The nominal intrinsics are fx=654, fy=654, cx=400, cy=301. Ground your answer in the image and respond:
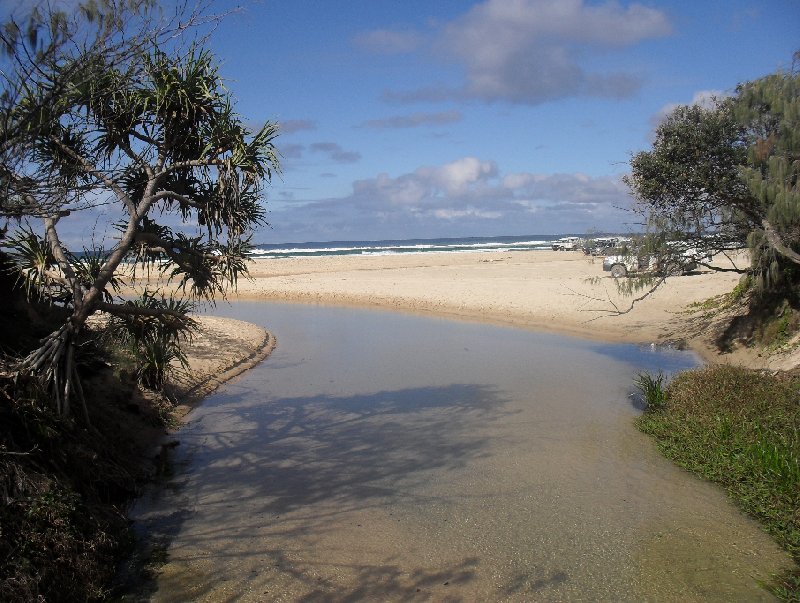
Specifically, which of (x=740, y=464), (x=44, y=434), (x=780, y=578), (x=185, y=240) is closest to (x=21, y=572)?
(x=44, y=434)

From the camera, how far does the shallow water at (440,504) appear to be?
6387 millimetres

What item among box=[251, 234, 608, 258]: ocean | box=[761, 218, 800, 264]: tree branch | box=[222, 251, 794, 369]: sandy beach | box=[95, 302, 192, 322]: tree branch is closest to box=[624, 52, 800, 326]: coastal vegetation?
box=[761, 218, 800, 264]: tree branch

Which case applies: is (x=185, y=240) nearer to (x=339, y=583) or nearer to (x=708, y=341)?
(x=339, y=583)

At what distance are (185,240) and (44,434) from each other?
362 cm

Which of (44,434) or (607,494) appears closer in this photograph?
(44,434)

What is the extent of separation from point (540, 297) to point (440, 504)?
20.8m

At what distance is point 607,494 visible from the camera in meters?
8.50

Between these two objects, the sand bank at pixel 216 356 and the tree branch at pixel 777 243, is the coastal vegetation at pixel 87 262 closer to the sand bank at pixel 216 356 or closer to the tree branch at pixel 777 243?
the sand bank at pixel 216 356

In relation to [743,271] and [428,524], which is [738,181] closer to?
[743,271]

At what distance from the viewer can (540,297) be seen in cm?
2806

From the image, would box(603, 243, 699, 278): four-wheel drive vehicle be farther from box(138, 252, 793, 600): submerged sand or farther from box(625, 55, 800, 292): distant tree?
box(138, 252, 793, 600): submerged sand

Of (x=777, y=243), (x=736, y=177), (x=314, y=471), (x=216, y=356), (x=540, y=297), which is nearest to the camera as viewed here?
(x=314, y=471)

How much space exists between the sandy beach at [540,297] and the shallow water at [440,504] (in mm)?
4410

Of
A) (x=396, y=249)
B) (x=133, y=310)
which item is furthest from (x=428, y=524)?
(x=396, y=249)
